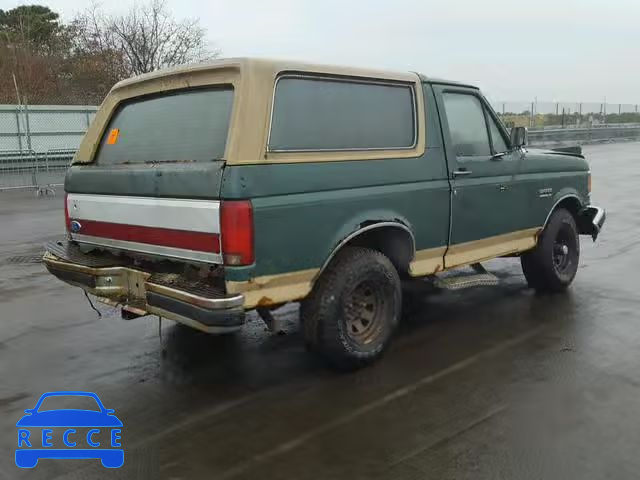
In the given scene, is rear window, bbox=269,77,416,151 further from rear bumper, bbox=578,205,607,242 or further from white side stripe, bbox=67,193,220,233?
rear bumper, bbox=578,205,607,242

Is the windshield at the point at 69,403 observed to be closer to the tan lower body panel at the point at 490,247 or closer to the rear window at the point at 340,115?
the rear window at the point at 340,115

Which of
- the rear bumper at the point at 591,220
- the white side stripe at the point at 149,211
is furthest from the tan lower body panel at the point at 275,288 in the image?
the rear bumper at the point at 591,220

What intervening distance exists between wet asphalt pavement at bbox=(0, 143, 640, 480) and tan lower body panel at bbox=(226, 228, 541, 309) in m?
0.61

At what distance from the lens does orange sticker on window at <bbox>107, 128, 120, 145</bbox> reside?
484cm

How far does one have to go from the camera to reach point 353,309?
4.52 metres

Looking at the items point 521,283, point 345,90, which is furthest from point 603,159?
point 345,90

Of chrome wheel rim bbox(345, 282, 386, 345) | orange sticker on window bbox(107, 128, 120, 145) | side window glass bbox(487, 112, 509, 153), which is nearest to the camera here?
chrome wheel rim bbox(345, 282, 386, 345)

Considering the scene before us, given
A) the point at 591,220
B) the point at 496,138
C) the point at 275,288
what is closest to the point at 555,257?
→ the point at 591,220

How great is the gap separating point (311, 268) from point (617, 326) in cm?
296

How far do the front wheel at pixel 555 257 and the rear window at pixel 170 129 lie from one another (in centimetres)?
370

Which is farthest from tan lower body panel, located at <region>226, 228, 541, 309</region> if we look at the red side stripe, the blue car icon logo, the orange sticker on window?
the orange sticker on window

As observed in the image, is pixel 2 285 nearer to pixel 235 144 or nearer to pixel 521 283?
pixel 235 144

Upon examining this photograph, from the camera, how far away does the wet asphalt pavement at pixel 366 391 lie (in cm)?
329

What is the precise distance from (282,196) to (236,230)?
1.29 ft
